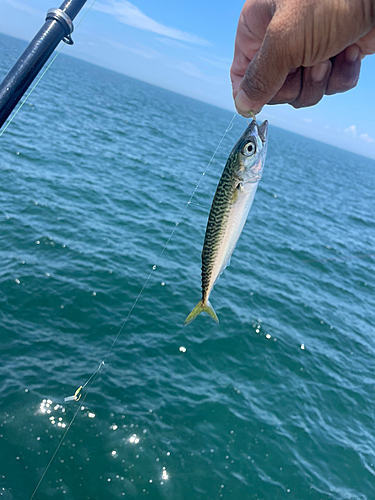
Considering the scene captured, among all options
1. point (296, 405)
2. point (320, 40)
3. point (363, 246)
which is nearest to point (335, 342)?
point (296, 405)

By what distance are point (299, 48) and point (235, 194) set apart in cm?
145

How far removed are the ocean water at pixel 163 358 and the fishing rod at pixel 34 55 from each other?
6.56m

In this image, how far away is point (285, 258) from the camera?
19.0 m

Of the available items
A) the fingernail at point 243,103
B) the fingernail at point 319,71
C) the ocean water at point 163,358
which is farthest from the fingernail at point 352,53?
the ocean water at point 163,358

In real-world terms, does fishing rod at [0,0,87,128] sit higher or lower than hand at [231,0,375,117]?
lower

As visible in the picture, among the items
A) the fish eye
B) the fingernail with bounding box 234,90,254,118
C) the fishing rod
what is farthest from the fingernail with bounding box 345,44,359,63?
the fishing rod

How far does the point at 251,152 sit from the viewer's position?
3.38 m

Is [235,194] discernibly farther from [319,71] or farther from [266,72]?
[319,71]

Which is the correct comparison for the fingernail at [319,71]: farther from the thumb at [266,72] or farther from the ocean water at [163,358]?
the ocean water at [163,358]

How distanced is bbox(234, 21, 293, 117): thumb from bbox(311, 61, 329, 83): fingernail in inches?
24.7

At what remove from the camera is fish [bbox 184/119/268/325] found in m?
3.40

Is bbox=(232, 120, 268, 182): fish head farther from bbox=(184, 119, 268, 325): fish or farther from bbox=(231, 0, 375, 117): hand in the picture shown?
bbox=(231, 0, 375, 117): hand

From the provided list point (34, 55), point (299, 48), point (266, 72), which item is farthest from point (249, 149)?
point (34, 55)

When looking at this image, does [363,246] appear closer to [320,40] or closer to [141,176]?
[141,176]
